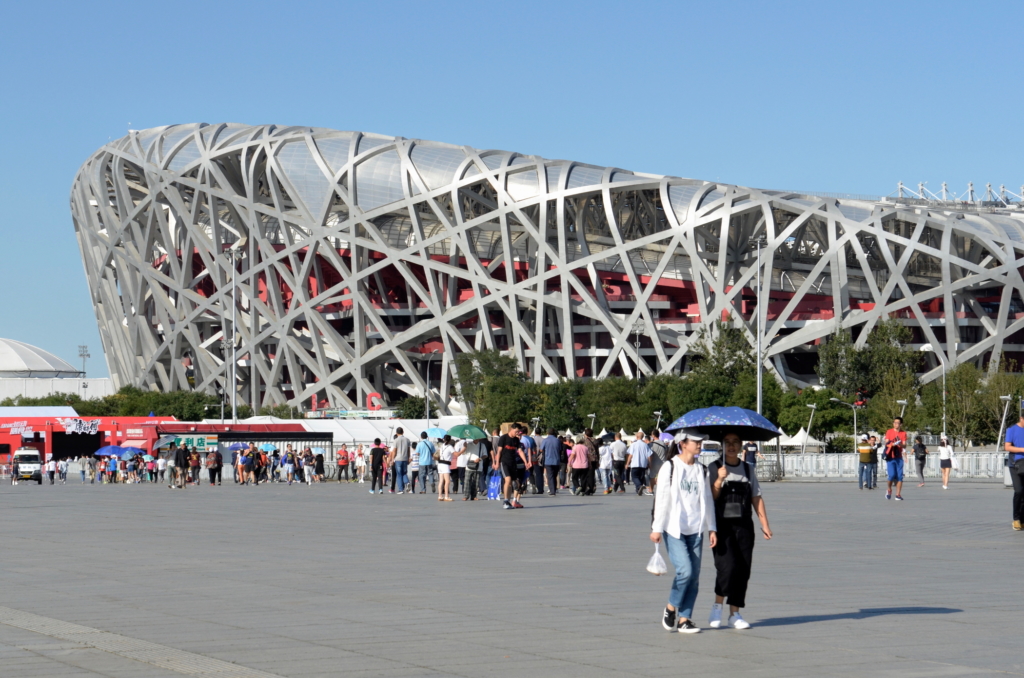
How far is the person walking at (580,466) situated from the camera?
32.2 metres

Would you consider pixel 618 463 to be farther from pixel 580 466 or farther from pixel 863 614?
pixel 863 614

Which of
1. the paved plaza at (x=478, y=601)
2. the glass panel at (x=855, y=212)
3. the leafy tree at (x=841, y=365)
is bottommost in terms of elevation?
the paved plaza at (x=478, y=601)

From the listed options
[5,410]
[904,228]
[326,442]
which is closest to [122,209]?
[5,410]

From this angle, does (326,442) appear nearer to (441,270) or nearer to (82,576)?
(441,270)

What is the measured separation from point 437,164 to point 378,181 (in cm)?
394

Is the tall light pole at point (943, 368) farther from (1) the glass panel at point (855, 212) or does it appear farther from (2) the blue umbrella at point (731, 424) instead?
(2) the blue umbrella at point (731, 424)

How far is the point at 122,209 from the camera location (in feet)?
318

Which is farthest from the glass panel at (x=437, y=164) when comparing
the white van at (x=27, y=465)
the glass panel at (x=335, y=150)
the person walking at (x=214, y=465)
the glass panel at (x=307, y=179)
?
the person walking at (x=214, y=465)

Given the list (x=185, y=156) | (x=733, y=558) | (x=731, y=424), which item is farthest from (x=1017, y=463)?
(x=185, y=156)

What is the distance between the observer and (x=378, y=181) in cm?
8575

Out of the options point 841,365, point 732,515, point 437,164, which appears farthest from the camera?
point 437,164

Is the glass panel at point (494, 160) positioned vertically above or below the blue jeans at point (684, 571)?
above

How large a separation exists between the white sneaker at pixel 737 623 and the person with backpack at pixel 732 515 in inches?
2.3

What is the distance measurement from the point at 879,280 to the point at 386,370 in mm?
32016
